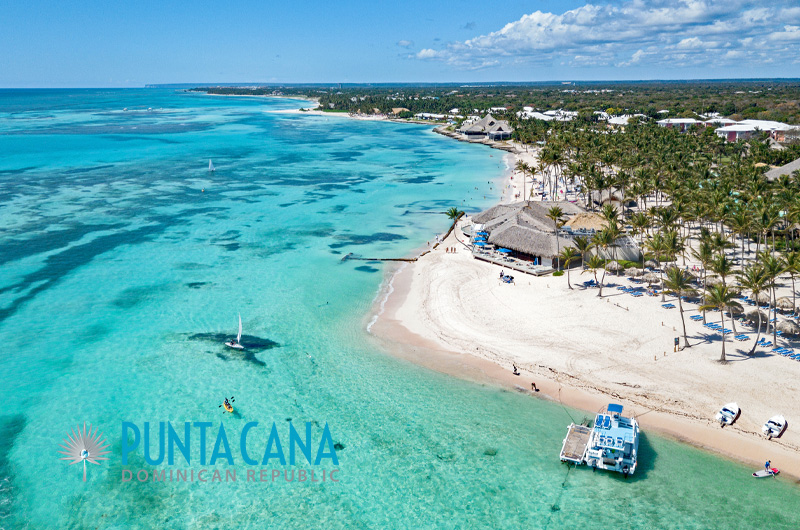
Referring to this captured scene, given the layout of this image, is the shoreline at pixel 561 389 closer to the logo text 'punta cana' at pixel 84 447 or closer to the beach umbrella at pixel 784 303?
the beach umbrella at pixel 784 303

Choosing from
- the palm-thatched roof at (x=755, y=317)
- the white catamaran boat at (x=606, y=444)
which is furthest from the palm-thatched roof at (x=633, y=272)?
the white catamaran boat at (x=606, y=444)

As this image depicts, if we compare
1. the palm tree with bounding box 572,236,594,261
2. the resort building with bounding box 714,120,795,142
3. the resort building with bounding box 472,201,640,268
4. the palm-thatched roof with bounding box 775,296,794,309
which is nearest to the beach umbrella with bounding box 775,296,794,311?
the palm-thatched roof with bounding box 775,296,794,309

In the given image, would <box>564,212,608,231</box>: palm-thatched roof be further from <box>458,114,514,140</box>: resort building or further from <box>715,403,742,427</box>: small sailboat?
<box>458,114,514,140</box>: resort building

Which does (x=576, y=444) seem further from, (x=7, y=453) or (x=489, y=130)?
(x=489, y=130)

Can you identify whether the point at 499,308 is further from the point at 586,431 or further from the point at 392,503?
the point at 392,503

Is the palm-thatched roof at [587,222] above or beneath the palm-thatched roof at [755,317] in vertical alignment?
above
